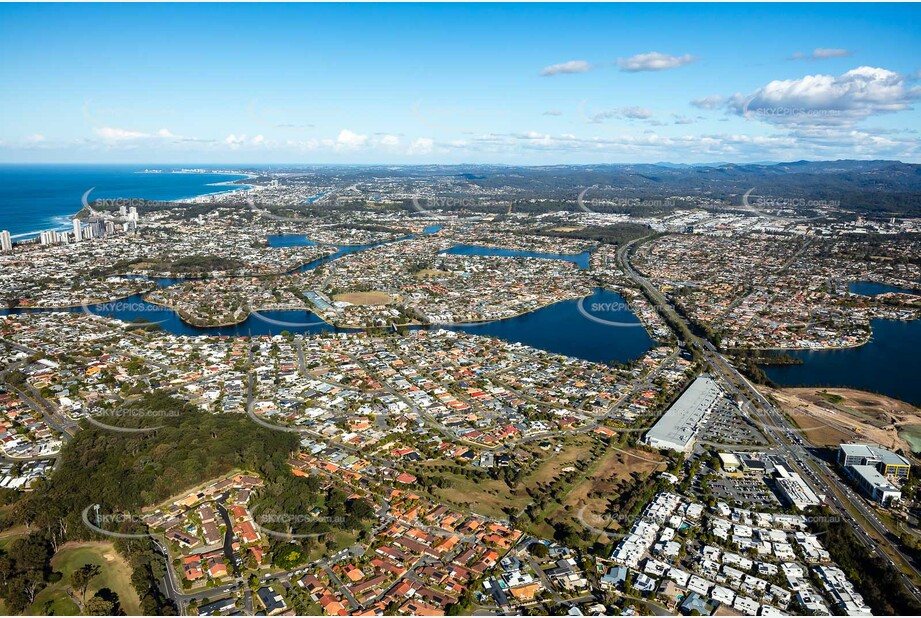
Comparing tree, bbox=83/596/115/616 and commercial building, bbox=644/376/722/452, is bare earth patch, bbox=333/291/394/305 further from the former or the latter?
tree, bbox=83/596/115/616

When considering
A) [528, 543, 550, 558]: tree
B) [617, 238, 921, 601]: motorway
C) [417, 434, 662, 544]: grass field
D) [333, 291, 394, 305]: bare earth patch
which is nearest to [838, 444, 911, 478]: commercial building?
[617, 238, 921, 601]: motorway

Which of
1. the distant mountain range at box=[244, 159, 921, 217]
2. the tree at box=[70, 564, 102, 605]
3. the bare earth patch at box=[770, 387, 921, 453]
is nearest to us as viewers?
the tree at box=[70, 564, 102, 605]

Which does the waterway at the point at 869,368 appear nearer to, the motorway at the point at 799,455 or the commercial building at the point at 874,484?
the motorway at the point at 799,455

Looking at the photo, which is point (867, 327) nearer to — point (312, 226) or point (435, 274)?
point (435, 274)

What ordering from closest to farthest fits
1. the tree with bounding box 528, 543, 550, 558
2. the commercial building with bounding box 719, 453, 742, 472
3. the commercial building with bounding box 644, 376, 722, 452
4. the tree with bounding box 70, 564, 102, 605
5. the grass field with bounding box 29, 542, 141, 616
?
1. the grass field with bounding box 29, 542, 141, 616
2. the tree with bounding box 70, 564, 102, 605
3. the tree with bounding box 528, 543, 550, 558
4. the commercial building with bounding box 719, 453, 742, 472
5. the commercial building with bounding box 644, 376, 722, 452

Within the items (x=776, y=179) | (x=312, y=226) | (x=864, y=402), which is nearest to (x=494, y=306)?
(x=864, y=402)

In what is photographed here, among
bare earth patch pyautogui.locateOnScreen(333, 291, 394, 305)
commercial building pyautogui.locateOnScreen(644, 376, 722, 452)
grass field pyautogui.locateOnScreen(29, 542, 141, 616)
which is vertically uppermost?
bare earth patch pyautogui.locateOnScreen(333, 291, 394, 305)

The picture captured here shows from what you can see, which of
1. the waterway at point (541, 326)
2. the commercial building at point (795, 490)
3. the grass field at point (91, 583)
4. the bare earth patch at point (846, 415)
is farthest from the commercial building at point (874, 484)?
the grass field at point (91, 583)
